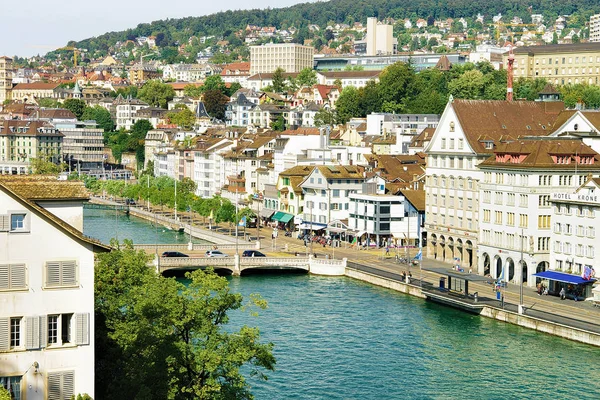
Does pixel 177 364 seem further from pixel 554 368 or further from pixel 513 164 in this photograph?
pixel 513 164

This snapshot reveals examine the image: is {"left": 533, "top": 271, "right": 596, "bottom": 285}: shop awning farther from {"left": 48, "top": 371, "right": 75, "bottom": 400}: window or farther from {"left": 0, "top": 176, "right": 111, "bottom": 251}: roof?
{"left": 48, "top": 371, "right": 75, "bottom": 400}: window

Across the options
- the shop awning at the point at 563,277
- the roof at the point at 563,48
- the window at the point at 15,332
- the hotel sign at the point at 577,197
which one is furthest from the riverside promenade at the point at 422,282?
the roof at the point at 563,48

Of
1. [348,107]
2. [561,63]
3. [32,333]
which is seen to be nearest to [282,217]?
[348,107]

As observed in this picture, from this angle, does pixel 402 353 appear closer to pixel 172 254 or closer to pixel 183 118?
pixel 172 254

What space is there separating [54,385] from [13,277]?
2.54 metres

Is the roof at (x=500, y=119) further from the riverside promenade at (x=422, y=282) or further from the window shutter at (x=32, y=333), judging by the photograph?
the window shutter at (x=32, y=333)

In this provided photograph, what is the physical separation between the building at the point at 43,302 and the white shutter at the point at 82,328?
0.07ft

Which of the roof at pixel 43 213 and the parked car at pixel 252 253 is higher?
the roof at pixel 43 213

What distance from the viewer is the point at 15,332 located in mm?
24641

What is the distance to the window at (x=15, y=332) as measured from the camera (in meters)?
24.6

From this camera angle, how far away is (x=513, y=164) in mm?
67125

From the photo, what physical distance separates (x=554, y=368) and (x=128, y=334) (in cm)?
2153

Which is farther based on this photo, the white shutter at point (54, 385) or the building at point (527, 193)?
the building at point (527, 193)

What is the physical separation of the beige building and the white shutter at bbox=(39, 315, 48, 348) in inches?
5888
